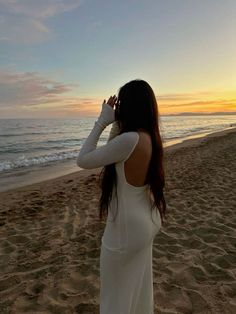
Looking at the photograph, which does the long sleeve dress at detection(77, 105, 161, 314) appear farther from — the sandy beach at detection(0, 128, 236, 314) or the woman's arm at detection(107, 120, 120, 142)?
the sandy beach at detection(0, 128, 236, 314)

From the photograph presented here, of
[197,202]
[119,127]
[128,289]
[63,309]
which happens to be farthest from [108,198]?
[197,202]

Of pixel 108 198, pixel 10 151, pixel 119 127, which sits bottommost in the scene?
pixel 10 151

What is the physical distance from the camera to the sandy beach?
3.43m

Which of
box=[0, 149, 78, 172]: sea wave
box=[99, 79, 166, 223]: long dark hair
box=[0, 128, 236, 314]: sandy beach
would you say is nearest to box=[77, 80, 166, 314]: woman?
box=[99, 79, 166, 223]: long dark hair

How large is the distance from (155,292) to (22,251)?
85.0 inches

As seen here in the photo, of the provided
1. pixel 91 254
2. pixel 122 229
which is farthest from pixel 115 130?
pixel 91 254

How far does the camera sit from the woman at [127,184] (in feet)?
6.40

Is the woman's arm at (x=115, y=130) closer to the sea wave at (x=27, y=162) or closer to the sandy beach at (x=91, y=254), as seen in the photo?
the sandy beach at (x=91, y=254)

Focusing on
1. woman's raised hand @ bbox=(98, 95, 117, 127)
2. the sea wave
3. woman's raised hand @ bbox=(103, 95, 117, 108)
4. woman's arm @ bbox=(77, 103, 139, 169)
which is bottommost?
the sea wave

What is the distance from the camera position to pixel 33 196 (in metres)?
8.61

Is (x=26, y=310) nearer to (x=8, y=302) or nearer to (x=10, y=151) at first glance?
(x=8, y=302)

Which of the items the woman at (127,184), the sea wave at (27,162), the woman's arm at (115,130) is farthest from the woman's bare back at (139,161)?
the sea wave at (27,162)

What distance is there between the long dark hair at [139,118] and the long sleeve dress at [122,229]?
0.06m

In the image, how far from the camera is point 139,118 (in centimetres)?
197
